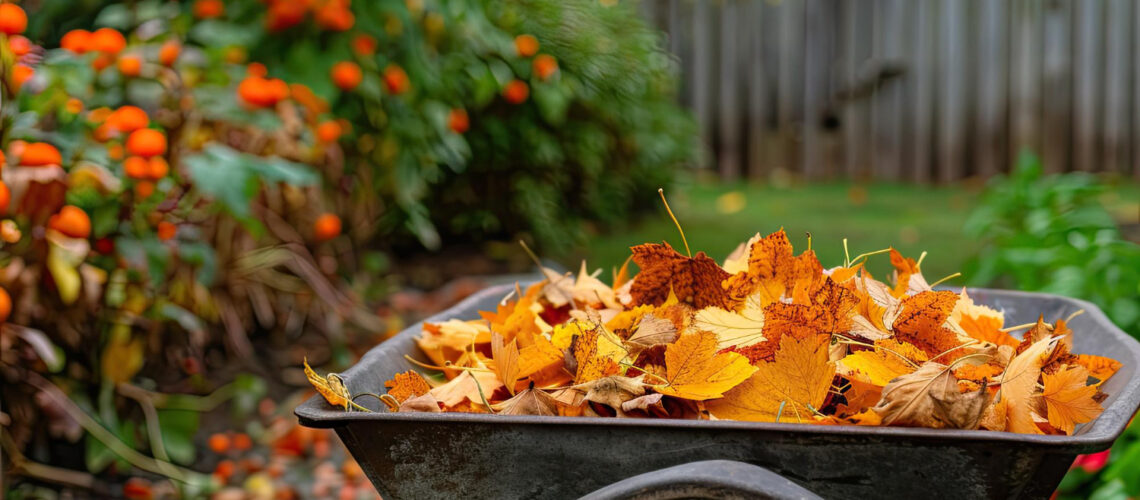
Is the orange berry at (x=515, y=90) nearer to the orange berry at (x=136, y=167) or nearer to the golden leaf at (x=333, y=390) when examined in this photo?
the orange berry at (x=136, y=167)

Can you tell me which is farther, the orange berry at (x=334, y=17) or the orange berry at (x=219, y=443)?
the orange berry at (x=334, y=17)

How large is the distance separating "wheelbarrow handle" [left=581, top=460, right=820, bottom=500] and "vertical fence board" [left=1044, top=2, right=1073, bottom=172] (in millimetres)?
5763

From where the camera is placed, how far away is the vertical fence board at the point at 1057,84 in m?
5.71

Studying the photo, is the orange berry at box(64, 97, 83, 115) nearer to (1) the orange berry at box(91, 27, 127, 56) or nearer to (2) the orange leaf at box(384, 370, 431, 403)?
(1) the orange berry at box(91, 27, 127, 56)

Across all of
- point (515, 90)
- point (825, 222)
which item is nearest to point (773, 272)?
point (515, 90)

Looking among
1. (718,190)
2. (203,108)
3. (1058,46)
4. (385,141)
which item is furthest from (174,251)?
(1058,46)

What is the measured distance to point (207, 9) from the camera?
2467mm

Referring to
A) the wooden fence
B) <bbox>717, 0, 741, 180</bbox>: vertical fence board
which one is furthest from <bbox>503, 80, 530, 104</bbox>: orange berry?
<bbox>717, 0, 741, 180</bbox>: vertical fence board

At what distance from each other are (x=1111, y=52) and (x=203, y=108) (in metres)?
5.32

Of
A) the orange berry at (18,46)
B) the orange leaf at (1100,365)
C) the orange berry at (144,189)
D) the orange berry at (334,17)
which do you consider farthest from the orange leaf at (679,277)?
the orange berry at (334,17)

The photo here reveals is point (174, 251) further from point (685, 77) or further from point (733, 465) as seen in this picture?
point (685, 77)

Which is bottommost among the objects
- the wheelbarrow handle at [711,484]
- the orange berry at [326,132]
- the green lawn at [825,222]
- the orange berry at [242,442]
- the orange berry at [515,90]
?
the green lawn at [825,222]

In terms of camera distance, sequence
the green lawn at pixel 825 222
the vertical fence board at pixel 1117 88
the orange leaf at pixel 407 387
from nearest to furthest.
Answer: the orange leaf at pixel 407 387
the green lawn at pixel 825 222
the vertical fence board at pixel 1117 88

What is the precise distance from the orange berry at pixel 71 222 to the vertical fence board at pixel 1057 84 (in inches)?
217
